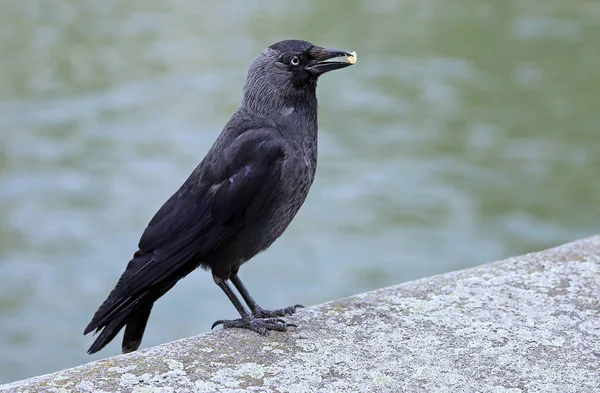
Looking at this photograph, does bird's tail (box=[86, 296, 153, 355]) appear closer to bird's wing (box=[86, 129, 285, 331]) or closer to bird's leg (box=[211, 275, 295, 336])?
bird's wing (box=[86, 129, 285, 331])

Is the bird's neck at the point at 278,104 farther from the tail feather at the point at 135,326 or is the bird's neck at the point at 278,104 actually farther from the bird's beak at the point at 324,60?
the tail feather at the point at 135,326

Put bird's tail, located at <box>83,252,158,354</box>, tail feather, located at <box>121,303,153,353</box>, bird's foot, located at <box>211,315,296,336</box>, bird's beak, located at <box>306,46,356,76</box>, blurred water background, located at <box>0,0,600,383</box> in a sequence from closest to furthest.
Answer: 1. bird's foot, located at <box>211,315,296,336</box>
2. bird's tail, located at <box>83,252,158,354</box>
3. tail feather, located at <box>121,303,153,353</box>
4. bird's beak, located at <box>306,46,356,76</box>
5. blurred water background, located at <box>0,0,600,383</box>

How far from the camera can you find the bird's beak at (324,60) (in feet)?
11.1

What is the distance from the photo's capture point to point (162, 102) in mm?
10344

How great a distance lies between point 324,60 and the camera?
11.3 feet

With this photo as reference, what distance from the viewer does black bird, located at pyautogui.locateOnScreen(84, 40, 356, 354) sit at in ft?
10.3

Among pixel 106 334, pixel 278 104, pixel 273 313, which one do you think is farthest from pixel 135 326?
pixel 278 104

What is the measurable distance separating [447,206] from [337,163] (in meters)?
1.19

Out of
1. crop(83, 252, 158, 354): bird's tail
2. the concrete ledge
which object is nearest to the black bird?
crop(83, 252, 158, 354): bird's tail

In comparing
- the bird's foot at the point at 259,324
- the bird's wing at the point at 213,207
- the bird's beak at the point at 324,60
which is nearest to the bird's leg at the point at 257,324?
the bird's foot at the point at 259,324

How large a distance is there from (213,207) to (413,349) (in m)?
0.87

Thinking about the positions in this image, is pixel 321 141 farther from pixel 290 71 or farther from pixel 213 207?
pixel 213 207

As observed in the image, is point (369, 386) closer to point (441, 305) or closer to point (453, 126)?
point (441, 305)

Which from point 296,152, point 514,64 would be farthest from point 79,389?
point 514,64
